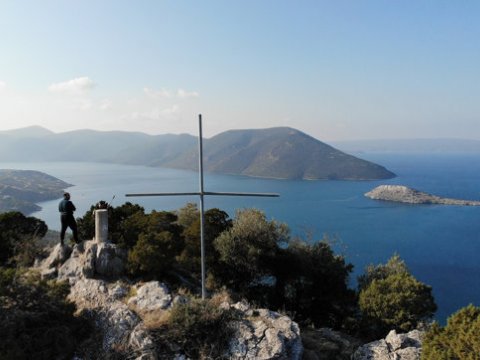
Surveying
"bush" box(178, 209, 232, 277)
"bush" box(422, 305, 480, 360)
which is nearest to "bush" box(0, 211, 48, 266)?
"bush" box(178, 209, 232, 277)

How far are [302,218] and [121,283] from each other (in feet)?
337

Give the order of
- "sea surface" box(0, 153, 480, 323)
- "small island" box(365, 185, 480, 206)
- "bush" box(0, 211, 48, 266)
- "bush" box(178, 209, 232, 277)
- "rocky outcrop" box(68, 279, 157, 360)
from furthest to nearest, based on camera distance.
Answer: "small island" box(365, 185, 480, 206) → "sea surface" box(0, 153, 480, 323) → "bush" box(178, 209, 232, 277) → "bush" box(0, 211, 48, 266) → "rocky outcrop" box(68, 279, 157, 360)

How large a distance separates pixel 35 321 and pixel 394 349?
1142 cm

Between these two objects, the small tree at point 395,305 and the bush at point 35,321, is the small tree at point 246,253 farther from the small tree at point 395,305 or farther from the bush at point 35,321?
the bush at point 35,321

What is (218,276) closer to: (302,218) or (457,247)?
(457,247)

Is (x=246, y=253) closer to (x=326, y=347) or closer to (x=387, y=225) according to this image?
(x=326, y=347)

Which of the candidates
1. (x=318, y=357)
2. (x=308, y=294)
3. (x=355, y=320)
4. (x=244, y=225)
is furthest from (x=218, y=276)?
(x=318, y=357)

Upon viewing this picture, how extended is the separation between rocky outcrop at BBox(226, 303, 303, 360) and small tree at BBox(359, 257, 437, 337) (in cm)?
723

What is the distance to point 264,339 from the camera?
37.1 feet

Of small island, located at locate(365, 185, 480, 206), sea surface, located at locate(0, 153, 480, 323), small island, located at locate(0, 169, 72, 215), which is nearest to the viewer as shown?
sea surface, located at locate(0, 153, 480, 323)

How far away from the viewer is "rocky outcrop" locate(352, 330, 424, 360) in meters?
11.9

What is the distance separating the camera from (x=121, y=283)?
14.9m

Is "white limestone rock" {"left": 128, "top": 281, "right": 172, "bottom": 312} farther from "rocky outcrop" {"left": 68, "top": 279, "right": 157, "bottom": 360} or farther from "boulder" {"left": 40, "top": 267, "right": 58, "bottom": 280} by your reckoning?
"boulder" {"left": 40, "top": 267, "right": 58, "bottom": 280}

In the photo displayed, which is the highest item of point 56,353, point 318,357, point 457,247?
point 56,353
